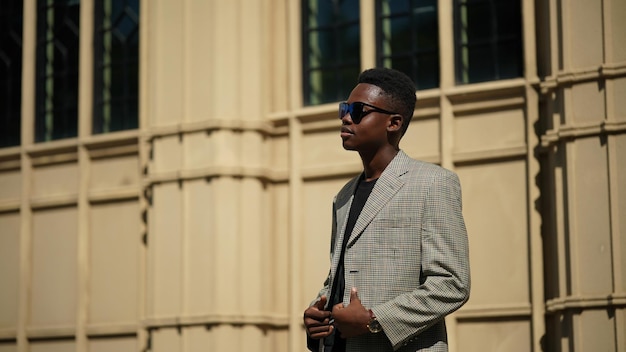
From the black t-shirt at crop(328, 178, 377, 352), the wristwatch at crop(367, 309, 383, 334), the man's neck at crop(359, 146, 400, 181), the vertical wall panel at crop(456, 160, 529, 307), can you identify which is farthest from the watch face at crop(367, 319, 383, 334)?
the vertical wall panel at crop(456, 160, 529, 307)

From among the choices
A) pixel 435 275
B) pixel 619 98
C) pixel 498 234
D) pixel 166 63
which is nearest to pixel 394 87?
pixel 435 275

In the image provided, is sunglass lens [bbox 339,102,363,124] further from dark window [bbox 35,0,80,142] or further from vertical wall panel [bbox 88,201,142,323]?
dark window [bbox 35,0,80,142]

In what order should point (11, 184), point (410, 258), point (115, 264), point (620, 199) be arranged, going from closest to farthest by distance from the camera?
point (410, 258), point (620, 199), point (115, 264), point (11, 184)

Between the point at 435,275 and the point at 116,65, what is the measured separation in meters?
9.00

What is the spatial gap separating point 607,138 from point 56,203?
244 inches

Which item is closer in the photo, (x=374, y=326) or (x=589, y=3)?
(x=374, y=326)

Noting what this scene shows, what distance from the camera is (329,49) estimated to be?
12000mm

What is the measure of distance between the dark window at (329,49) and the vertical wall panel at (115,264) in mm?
2316

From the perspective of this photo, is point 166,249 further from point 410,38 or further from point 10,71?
point 10,71

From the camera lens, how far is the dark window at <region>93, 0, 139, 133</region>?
12.9 metres

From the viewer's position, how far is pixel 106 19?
13211mm

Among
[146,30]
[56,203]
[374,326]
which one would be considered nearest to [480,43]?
[146,30]

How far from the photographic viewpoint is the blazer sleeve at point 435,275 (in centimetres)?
450

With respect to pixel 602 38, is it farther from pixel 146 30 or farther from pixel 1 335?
pixel 1 335
